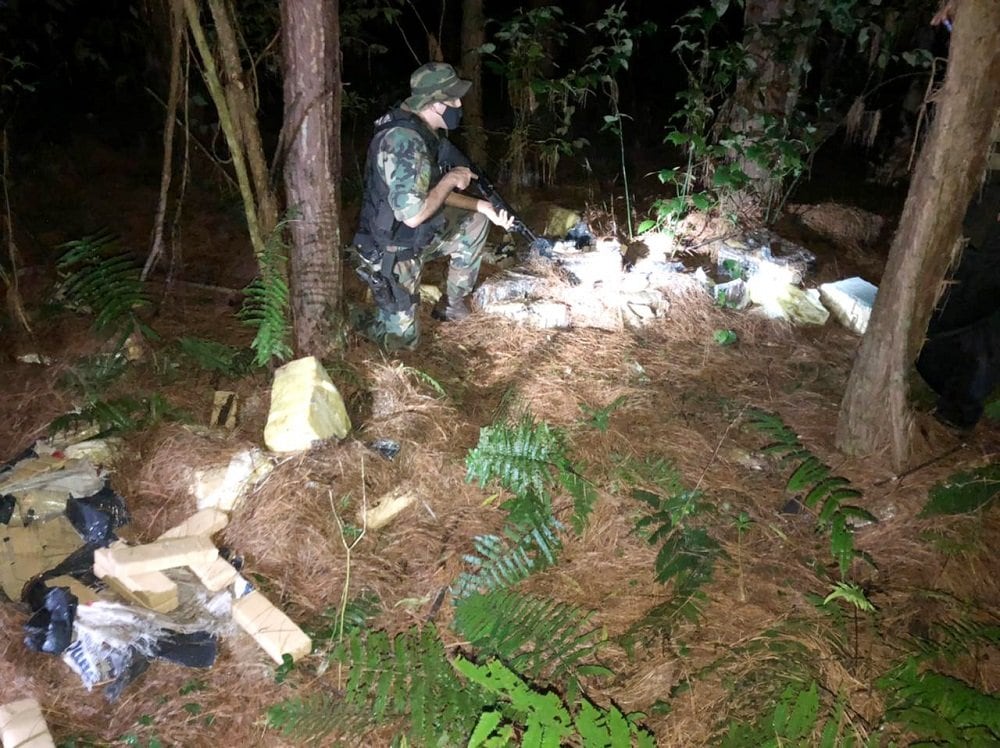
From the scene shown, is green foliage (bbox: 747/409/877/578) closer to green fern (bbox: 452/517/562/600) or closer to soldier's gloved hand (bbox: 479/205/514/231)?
green fern (bbox: 452/517/562/600)

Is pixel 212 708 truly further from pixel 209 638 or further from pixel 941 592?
pixel 941 592

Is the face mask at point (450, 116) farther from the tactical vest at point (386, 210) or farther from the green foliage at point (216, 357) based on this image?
the green foliage at point (216, 357)

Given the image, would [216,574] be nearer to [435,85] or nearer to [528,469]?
[528,469]

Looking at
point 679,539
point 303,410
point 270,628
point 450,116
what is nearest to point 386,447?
point 303,410

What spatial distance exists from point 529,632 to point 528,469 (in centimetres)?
77

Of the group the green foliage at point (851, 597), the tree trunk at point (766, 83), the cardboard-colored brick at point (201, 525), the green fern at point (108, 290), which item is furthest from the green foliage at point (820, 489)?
the green fern at point (108, 290)

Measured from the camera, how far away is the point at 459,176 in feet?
13.3

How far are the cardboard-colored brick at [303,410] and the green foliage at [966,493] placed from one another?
2657 mm

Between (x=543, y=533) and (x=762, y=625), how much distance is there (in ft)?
2.92

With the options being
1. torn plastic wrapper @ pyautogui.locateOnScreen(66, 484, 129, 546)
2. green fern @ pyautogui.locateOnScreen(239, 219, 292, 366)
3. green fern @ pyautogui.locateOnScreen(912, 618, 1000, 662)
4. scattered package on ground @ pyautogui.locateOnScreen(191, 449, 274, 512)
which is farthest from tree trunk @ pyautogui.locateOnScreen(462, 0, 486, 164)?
green fern @ pyautogui.locateOnScreen(912, 618, 1000, 662)

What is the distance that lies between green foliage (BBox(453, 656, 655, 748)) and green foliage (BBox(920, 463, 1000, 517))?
159 cm

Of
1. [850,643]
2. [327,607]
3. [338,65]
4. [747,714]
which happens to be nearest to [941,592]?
[850,643]

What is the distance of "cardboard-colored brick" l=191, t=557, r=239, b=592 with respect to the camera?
263cm

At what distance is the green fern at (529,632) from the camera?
2268mm
